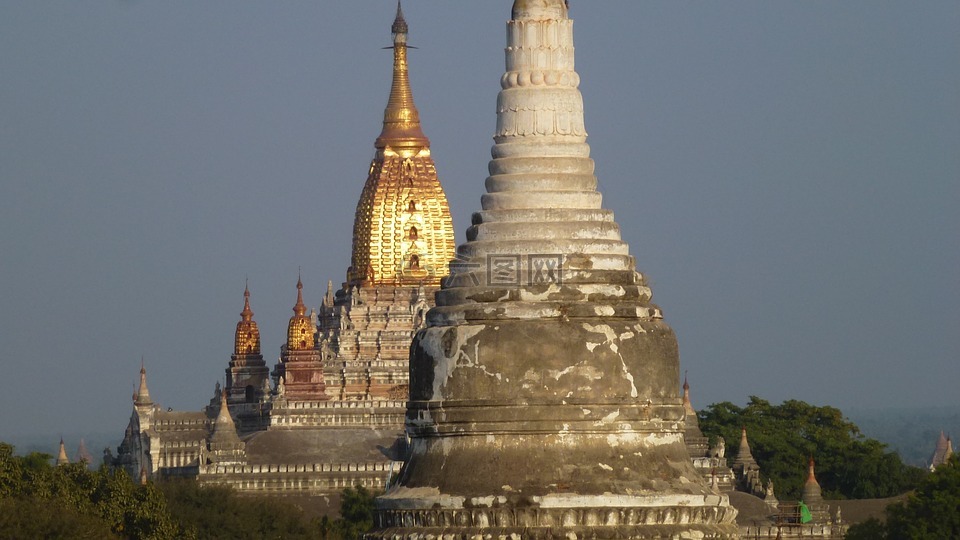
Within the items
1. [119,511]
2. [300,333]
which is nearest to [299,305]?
[300,333]

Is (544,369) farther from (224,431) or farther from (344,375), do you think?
(344,375)

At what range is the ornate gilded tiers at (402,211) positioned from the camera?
107 m

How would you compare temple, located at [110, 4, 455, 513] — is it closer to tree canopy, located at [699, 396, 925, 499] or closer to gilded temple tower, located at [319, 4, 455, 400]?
gilded temple tower, located at [319, 4, 455, 400]

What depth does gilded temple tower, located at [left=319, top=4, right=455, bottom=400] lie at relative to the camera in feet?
341

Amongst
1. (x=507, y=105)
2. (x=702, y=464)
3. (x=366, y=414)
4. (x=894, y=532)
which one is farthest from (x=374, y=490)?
(x=507, y=105)

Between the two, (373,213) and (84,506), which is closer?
(84,506)

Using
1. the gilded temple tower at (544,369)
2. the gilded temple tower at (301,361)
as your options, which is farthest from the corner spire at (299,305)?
the gilded temple tower at (544,369)

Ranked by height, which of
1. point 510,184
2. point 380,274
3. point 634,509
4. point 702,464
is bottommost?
point 634,509

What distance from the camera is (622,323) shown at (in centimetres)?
2684

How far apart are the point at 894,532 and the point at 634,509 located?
2154 cm

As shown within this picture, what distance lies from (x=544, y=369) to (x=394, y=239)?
80.6 metres

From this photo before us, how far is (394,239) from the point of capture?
107 meters

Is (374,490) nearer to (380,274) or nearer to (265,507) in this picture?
(265,507)

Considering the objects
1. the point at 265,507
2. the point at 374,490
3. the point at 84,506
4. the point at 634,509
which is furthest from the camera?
the point at 374,490
